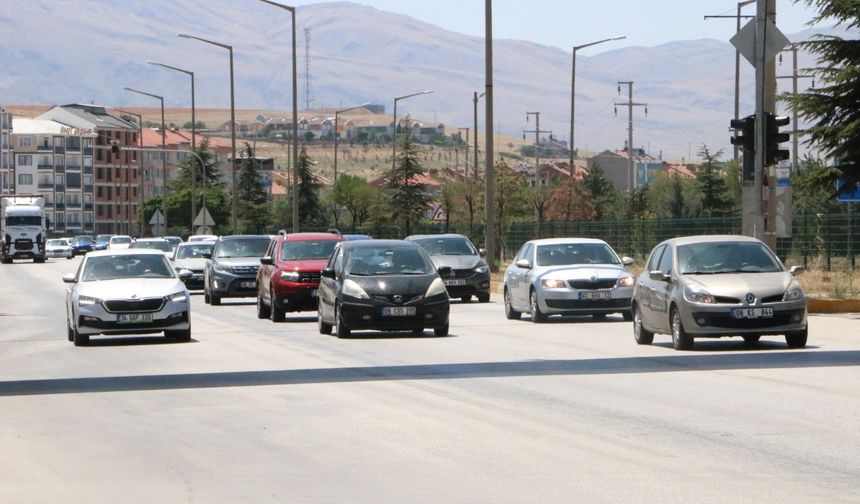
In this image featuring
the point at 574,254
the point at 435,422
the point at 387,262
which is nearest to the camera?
the point at 435,422

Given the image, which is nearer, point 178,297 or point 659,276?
point 659,276

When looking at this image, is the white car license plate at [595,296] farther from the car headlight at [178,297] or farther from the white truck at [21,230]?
the white truck at [21,230]

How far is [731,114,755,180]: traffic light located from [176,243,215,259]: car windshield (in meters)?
24.9

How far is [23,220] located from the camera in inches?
4040

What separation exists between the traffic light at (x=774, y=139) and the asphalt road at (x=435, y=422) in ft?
17.9

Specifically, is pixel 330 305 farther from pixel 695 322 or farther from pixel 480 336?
pixel 695 322

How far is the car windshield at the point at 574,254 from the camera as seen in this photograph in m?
33.1

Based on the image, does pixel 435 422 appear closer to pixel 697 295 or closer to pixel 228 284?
pixel 697 295

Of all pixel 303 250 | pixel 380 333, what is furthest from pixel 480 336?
pixel 303 250

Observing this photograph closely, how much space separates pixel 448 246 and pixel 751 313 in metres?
20.8

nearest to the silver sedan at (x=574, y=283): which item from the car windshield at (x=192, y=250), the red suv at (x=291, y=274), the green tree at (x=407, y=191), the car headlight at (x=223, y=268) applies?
the red suv at (x=291, y=274)

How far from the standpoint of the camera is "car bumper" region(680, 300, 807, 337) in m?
22.9

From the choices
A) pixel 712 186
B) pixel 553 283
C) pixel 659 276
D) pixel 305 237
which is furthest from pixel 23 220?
pixel 659 276

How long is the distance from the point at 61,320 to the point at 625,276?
40.6ft
